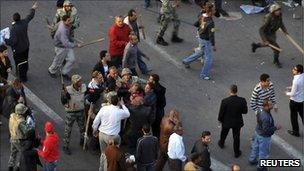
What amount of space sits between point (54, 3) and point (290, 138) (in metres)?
8.69

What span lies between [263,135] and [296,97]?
66.9 inches

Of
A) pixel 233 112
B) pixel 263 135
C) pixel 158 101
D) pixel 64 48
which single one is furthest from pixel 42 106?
pixel 263 135

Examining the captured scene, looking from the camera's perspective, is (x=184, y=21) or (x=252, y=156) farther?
(x=184, y=21)

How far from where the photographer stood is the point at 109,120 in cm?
1186

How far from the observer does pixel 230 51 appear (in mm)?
17234

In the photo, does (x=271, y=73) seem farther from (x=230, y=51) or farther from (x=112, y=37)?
(x=112, y=37)

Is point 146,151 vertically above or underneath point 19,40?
underneath

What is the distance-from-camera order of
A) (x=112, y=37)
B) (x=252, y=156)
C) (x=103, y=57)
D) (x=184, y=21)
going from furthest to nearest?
(x=184, y=21), (x=112, y=37), (x=103, y=57), (x=252, y=156)

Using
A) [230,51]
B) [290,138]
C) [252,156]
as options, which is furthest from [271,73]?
[252,156]

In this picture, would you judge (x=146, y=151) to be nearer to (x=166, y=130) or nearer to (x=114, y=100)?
(x=166, y=130)

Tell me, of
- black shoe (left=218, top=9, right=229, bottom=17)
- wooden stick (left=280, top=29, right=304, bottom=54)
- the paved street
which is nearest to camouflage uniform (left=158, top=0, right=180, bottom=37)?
the paved street

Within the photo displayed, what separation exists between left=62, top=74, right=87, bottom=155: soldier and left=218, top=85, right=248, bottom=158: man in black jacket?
2.77 m

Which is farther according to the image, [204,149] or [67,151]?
[67,151]

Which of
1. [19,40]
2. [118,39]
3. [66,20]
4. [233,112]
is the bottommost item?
[233,112]
